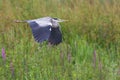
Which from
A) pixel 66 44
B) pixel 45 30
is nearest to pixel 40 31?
pixel 45 30

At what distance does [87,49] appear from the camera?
173 inches

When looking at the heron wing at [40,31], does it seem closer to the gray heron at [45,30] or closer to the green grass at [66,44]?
the gray heron at [45,30]

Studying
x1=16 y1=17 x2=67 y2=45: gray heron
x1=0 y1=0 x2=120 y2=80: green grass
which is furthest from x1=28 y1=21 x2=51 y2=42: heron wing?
x1=0 y1=0 x2=120 y2=80: green grass

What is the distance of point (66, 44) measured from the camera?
14.6 ft

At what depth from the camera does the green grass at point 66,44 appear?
3455mm

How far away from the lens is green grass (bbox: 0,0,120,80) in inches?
136

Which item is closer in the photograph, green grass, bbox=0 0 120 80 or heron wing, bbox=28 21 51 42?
green grass, bbox=0 0 120 80

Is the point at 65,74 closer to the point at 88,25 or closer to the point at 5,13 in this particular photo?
the point at 88,25

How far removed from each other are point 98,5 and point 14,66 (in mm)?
2134

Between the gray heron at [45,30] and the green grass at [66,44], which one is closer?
the green grass at [66,44]

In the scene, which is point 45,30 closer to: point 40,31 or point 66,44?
point 40,31

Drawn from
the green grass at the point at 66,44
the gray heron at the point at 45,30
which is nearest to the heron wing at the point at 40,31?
the gray heron at the point at 45,30

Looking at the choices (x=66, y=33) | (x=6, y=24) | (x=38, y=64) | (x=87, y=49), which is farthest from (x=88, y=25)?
(x=38, y=64)

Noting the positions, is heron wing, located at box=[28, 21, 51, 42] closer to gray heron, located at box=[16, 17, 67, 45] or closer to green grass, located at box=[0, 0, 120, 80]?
gray heron, located at box=[16, 17, 67, 45]
